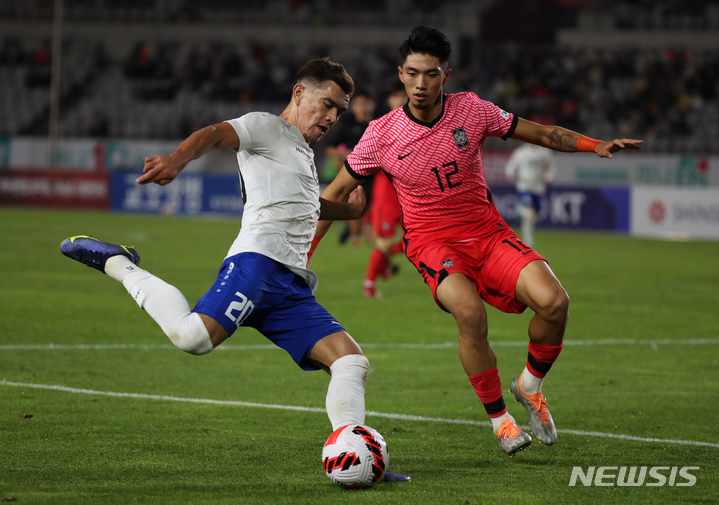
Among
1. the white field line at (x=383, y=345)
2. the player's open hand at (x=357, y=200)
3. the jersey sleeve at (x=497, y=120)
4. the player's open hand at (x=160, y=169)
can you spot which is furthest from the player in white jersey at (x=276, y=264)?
the white field line at (x=383, y=345)

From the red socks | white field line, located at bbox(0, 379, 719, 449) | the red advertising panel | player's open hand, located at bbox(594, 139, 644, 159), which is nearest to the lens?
player's open hand, located at bbox(594, 139, 644, 159)

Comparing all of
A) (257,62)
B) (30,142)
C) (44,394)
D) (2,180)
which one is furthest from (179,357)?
(257,62)

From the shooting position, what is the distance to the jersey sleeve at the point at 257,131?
4.52 metres

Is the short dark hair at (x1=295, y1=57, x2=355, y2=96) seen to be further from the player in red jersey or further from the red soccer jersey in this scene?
the red soccer jersey

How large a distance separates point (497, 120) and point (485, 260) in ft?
2.64

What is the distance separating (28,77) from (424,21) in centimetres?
Answer: 1467

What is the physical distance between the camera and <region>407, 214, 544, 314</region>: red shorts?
5398mm

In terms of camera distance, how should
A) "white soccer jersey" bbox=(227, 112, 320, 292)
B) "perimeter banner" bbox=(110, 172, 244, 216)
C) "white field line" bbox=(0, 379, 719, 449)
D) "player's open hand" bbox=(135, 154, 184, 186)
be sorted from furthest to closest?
"perimeter banner" bbox=(110, 172, 244, 216)
"white field line" bbox=(0, 379, 719, 449)
"white soccer jersey" bbox=(227, 112, 320, 292)
"player's open hand" bbox=(135, 154, 184, 186)

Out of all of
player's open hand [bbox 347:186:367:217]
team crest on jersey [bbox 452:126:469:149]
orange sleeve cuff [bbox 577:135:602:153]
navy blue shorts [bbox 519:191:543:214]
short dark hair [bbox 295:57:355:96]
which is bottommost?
navy blue shorts [bbox 519:191:543:214]

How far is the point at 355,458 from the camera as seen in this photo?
4293mm

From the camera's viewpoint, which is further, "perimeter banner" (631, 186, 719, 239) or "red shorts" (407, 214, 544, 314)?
"perimeter banner" (631, 186, 719, 239)

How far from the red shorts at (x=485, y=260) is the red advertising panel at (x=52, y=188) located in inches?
953

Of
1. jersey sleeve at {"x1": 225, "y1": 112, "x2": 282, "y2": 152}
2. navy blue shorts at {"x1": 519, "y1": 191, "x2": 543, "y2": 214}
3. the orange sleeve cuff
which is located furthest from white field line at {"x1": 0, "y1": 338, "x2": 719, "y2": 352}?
navy blue shorts at {"x1": 519, "y1": 191, "x2": 543, "y2": 214}

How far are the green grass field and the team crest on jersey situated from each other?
1641 mm
